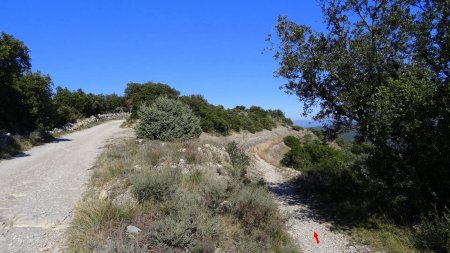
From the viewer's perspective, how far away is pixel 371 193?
15.6 meters

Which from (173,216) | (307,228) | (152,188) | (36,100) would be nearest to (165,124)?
(36,100)

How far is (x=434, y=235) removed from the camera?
1039 centimetres

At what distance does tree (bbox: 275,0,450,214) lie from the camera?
1096 centimetres

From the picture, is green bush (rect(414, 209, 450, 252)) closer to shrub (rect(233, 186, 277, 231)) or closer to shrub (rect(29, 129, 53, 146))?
shrub (rect(233, 186, 277, 231))

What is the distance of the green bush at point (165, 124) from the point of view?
21625 mm

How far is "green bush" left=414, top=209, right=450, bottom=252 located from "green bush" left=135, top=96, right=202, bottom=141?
13.0 m

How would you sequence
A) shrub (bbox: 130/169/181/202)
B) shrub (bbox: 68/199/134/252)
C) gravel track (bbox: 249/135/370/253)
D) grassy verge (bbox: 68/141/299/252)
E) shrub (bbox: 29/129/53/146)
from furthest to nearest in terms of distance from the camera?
shrub (bbox: 29/129/53/146), gravel track (bbox: 249/135/370/253), shrub (bbox: 130/169/181/202), grassy verge (bbox: 68/141/299/252), shrub (bbox: 68/199/134/252)

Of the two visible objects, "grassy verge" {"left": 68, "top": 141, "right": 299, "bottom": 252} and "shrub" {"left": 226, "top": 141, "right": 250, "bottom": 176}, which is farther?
"shrub" {"left": 226, "top": 141, "right": 250, "bottom": 176}

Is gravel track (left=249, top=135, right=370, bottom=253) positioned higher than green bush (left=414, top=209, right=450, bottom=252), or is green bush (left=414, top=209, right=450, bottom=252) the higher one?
green bush (left=414, top=209, right=450, bottom=252)

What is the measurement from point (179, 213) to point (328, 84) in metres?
9.30

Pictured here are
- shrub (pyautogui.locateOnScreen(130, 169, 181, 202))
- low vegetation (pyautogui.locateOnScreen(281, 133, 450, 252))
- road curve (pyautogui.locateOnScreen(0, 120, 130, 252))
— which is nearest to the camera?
road curve (pyautogui.locateOnScreen(0, 120, 130, 252))

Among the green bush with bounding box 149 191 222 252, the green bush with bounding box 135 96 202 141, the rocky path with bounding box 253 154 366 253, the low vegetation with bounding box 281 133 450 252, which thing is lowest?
the rocky path with bounding box 253 154 366 253

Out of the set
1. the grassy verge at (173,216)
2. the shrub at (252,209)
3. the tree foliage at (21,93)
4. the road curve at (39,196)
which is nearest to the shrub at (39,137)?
the tree foliage at (21,93)

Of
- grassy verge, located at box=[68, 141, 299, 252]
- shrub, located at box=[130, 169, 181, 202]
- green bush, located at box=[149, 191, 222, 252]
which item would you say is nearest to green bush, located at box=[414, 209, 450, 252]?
grassy verge, located at box=[68, 141, 299, 252]
